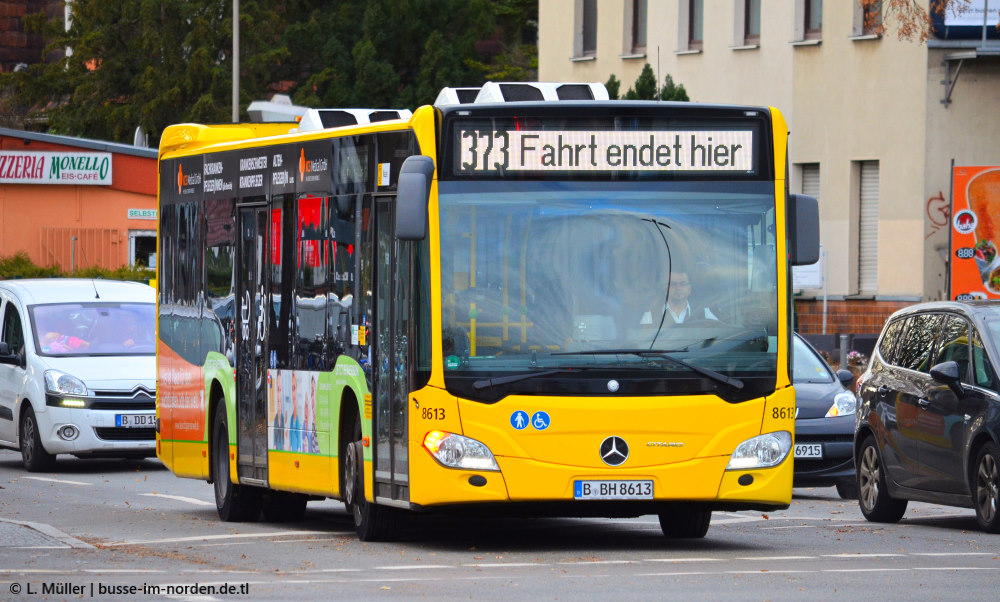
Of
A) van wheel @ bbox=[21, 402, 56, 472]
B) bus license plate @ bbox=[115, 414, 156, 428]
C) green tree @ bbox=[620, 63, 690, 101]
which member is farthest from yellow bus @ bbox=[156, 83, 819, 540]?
green tree @ bbox=[620, 63, 690, 101]

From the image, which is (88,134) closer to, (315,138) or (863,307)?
(863,307)

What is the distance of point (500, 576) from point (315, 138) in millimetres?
4442

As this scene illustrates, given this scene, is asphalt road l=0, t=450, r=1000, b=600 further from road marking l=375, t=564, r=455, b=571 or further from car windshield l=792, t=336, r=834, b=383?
car windshield l=792, t=336, r=834, b=383

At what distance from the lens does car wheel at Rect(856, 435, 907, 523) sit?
16.8 m

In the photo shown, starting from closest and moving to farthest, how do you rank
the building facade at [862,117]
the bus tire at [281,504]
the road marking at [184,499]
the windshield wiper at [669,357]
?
1. the windshield wiper at [669,357]
2. the bus tire at [281,504]
3. the road marking at [184,499]
4. the building facade at [862,117]

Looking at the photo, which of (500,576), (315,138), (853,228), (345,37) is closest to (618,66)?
(853,228)

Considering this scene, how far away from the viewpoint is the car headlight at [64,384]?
23.1 meters

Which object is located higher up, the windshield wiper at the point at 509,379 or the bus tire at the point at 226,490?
the windshield wiper at the point at 509,379

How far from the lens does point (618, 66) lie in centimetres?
4619

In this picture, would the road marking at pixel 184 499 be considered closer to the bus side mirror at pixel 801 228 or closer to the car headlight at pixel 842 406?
the car headlight at pixel 842 406

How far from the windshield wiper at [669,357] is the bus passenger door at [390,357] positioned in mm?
1013

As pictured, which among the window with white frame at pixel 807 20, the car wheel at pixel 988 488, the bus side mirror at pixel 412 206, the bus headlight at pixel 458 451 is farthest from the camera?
the window with white frame at pixel 807 20

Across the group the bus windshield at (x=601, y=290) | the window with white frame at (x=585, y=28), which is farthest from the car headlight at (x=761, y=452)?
the window with white frame at (x=585, y=28)

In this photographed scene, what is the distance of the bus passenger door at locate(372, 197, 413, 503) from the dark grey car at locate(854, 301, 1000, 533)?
14.0 feet
